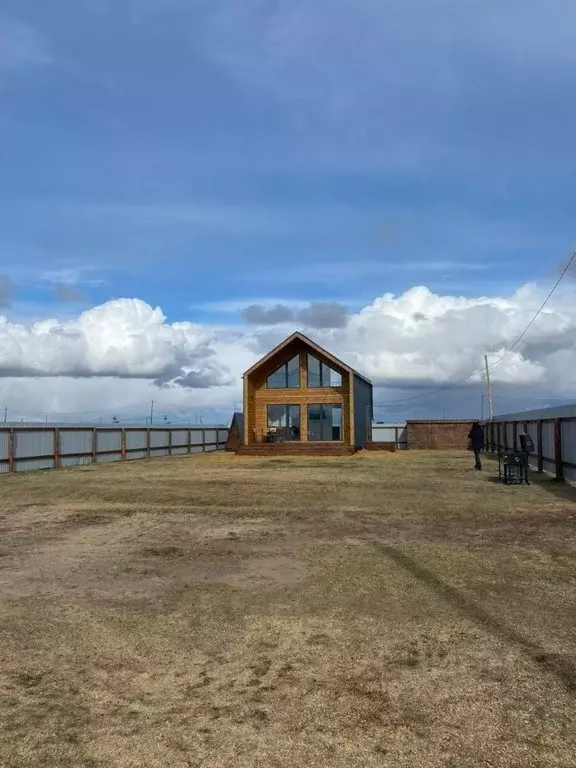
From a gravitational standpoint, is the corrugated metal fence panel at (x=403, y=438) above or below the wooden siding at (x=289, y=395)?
below

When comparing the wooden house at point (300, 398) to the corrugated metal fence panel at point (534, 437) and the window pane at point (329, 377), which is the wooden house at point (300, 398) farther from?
the corrugated metal fence panel at point (534, 437)

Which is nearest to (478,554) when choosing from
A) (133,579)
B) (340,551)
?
(340,551)

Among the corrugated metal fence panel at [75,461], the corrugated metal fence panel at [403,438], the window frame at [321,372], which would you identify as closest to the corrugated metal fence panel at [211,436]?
the window frame at [321,372]

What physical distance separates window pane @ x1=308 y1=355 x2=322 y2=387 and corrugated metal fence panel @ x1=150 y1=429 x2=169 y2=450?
8.97 meters

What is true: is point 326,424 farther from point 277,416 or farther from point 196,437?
point 196,437

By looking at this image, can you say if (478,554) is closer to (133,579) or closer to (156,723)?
(133,579)

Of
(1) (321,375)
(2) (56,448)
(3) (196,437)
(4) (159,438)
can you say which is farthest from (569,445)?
(3) (196,437)

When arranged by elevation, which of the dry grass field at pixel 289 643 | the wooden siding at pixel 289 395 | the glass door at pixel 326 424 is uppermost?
the wooden siding at pixel 289 395

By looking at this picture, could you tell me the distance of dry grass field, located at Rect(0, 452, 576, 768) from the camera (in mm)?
3908

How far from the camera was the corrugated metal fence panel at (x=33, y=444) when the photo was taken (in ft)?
81.8

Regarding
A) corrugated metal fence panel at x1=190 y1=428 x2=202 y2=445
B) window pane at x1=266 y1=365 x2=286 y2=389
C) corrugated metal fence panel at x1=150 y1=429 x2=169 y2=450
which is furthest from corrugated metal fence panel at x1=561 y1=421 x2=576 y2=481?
corrugated metal fence panel at x1=190 y1=428 x2=202 y2=445

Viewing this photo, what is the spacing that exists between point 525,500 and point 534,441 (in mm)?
10008

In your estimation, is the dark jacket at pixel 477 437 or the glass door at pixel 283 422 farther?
the glass door at pixel 283 422

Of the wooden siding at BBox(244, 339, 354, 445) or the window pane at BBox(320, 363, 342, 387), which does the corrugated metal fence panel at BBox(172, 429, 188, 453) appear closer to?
the wooden siding at BBox(244, 339, 354, 445)
